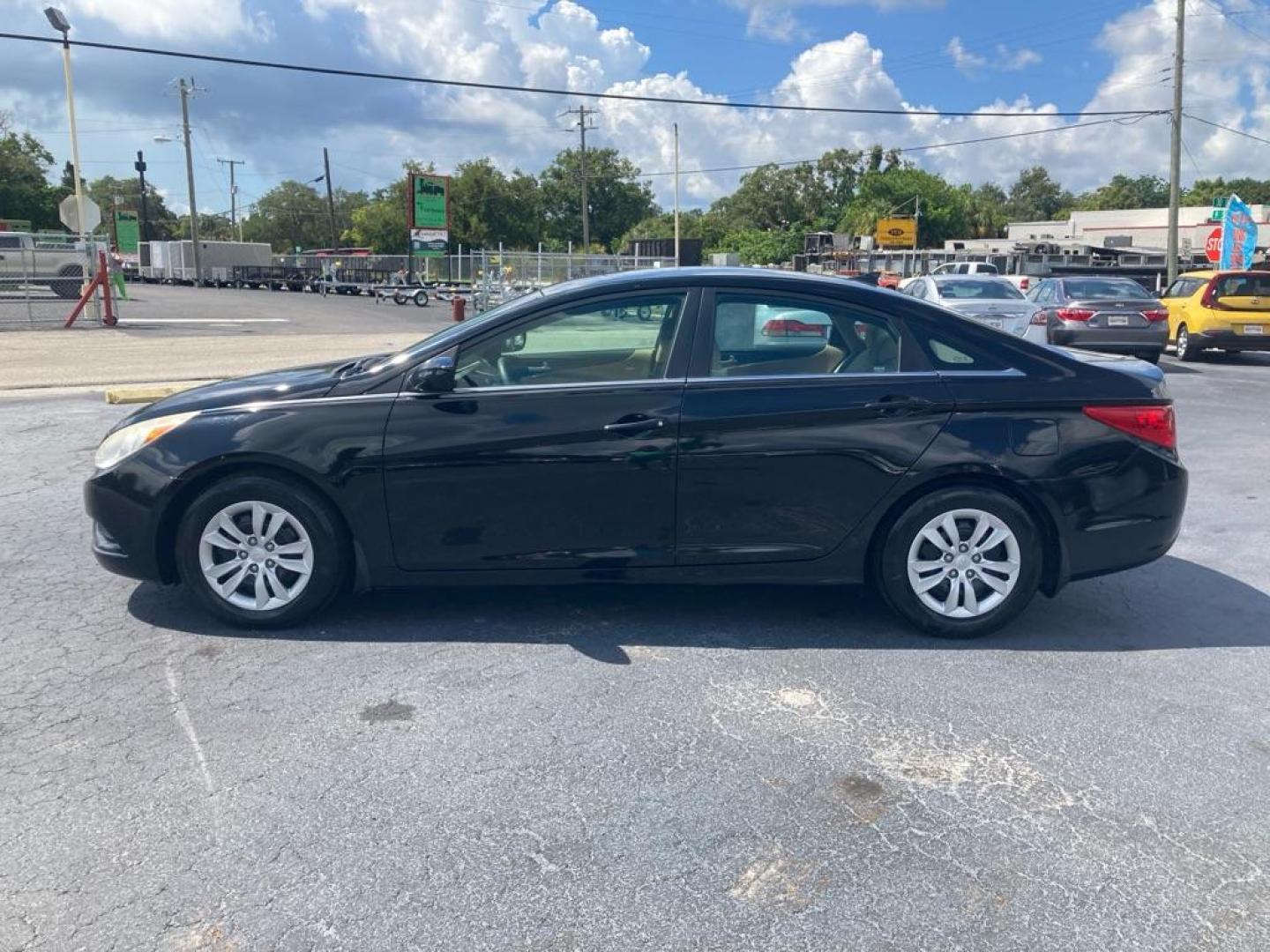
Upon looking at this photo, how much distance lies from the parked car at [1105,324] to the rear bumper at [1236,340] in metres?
2.12

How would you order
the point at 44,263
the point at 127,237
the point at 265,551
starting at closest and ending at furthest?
Answer: 1. the point at 265,551
2. the point at 44,263
3. the point at 127,237

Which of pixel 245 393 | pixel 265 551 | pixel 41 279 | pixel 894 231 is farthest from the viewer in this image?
pixel 894 231

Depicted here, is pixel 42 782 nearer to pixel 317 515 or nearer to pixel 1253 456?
pixel 317 515

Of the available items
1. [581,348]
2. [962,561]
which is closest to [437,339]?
[581,348]

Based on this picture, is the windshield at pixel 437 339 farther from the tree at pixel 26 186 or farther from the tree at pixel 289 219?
the tree at pixel 289 219

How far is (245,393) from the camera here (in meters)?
4.73

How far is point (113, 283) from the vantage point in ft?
95.6

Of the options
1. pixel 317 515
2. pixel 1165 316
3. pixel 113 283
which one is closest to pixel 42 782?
pixel 317 515

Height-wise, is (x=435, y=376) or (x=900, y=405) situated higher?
(x=435, y=376)

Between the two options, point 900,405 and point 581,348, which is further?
point 581,348

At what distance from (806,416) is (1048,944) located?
2.42 meters

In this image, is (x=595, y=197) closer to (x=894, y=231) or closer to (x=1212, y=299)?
(x=894, y=231)

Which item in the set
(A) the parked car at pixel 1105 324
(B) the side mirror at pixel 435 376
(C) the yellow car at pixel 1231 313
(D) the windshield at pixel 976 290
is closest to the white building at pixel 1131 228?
(C) the yellow car at pixel 1231 313

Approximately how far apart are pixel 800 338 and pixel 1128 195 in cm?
13318
